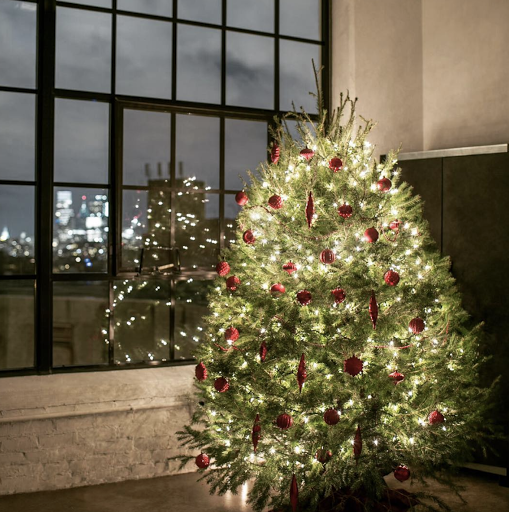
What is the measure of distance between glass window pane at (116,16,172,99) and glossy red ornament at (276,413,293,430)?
225 centimetres

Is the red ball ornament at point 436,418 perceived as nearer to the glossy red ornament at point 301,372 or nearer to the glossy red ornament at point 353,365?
the glossy red ornament at point 353,365

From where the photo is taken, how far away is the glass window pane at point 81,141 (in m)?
3.71

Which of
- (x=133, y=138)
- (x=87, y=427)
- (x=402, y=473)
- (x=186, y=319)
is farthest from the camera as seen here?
(x=186, y=319)

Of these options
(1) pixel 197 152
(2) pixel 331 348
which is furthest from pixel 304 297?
(1) pixel 197 152

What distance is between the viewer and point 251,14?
13.6 ft

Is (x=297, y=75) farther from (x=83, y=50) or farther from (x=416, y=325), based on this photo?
(x=416, y=325)

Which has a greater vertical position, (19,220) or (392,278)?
(19,220)

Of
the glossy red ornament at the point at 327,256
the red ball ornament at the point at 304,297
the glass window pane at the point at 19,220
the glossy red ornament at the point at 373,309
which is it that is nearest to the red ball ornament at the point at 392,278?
the glossy red ornament at the point at 373,309

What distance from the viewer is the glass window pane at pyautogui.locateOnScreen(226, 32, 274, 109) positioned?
4074 millimetres

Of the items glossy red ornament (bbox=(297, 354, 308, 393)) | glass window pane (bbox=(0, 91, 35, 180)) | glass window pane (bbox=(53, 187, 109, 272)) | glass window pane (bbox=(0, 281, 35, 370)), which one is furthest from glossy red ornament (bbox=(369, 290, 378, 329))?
glass window pane (bbox=(0, 281, 35, 370))

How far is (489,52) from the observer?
3.78 metres

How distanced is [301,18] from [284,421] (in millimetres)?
2928

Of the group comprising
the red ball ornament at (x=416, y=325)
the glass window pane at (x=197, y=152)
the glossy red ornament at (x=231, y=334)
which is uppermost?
the glass window pane at (x=197, y=152)

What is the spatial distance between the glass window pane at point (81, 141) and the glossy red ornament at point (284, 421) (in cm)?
195
